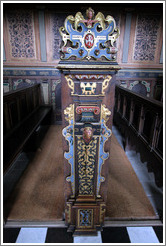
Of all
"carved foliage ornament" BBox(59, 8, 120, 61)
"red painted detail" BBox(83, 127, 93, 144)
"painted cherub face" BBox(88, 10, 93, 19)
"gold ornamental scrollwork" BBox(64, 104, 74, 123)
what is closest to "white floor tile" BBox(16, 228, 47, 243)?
"red painted detail" BBox(83, 127, 93, 144)

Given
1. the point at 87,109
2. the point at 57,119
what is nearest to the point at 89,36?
the point at 87,109

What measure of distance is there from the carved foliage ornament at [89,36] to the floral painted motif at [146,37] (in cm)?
436

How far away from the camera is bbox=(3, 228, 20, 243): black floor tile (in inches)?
70.0

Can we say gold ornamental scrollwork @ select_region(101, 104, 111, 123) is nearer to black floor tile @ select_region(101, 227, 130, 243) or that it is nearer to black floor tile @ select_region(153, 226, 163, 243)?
black floor tile @ select_region(101, 227, 130, 243)

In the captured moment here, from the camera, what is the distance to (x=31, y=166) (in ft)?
10.2

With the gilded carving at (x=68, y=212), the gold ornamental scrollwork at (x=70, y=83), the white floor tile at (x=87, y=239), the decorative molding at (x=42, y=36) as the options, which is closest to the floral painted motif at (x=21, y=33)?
the decorative molding at (x=42, y=36)

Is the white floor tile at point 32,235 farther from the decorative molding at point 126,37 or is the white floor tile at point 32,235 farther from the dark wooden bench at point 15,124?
the decorative molding at point 126,37

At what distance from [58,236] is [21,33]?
5208 mm

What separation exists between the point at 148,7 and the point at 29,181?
18.2 feet

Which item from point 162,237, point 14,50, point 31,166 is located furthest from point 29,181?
point 14,50

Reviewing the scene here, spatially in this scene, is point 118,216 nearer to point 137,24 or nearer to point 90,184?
point 90,184

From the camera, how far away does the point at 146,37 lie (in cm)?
486

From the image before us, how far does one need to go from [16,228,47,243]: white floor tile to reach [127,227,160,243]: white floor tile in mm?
1018

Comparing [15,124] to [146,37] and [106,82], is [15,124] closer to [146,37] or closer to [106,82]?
[106,82]
